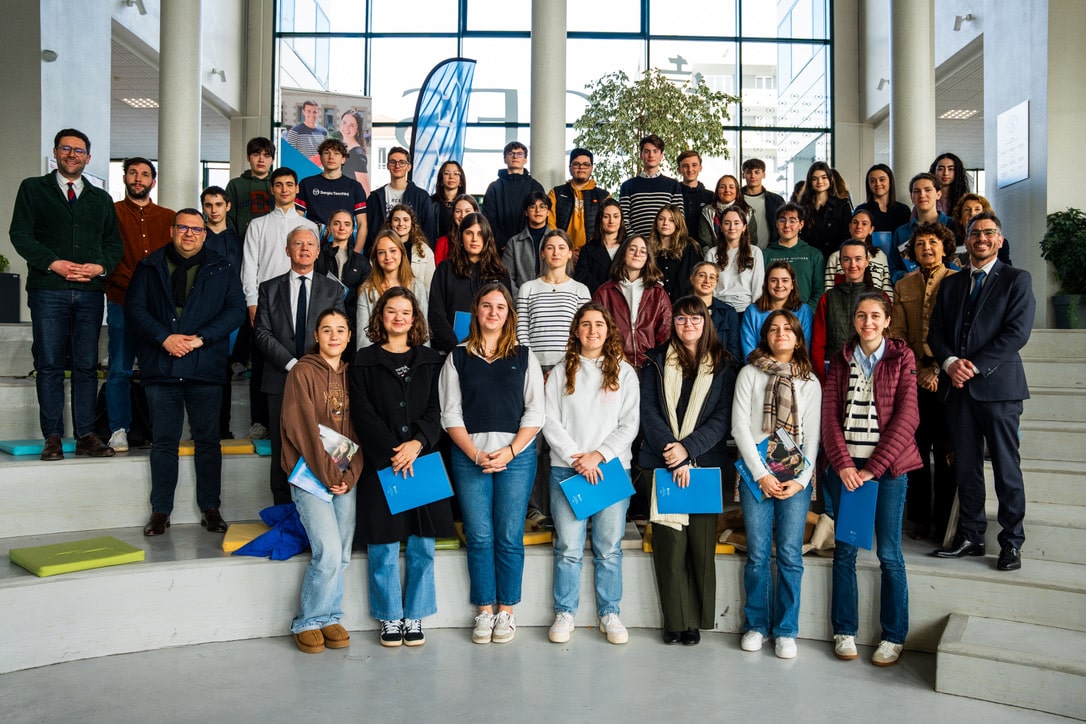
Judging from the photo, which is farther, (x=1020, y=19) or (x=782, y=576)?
(x=1020, y=19)

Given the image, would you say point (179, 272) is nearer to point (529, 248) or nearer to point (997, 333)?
point (529, 248)

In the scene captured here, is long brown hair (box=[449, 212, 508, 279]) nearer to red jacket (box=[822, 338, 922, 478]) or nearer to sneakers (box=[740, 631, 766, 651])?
red jacket (box=[822, 338, 922, 478])

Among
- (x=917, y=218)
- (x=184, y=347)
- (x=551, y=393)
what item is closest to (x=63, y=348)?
(x=184, y=347)

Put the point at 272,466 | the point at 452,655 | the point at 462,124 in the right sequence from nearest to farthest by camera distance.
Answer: the point at 452,655
the point at 272,466
the point at 462,124

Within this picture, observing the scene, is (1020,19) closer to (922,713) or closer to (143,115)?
(922,713)

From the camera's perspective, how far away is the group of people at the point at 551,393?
13.1 feet

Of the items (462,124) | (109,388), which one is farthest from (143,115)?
(109,388)

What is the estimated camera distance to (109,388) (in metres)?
5.05

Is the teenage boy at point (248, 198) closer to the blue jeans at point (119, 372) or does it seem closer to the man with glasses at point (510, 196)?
the blue jeans at point (119, 372)

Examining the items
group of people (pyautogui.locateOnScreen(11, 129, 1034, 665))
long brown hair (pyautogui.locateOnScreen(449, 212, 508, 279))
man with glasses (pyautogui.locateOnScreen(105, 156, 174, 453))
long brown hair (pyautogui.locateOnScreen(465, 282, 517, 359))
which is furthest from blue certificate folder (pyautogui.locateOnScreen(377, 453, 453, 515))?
man with glasses (pyautogui.locateOnScreen(105, 156, 174, 453))

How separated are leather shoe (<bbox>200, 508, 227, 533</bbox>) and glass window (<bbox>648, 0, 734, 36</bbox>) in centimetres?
1222

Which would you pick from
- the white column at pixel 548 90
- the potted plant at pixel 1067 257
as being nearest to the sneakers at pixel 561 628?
the white column at pixel 548 90

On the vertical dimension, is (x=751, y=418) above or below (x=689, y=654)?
above

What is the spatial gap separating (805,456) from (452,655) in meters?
1.78
